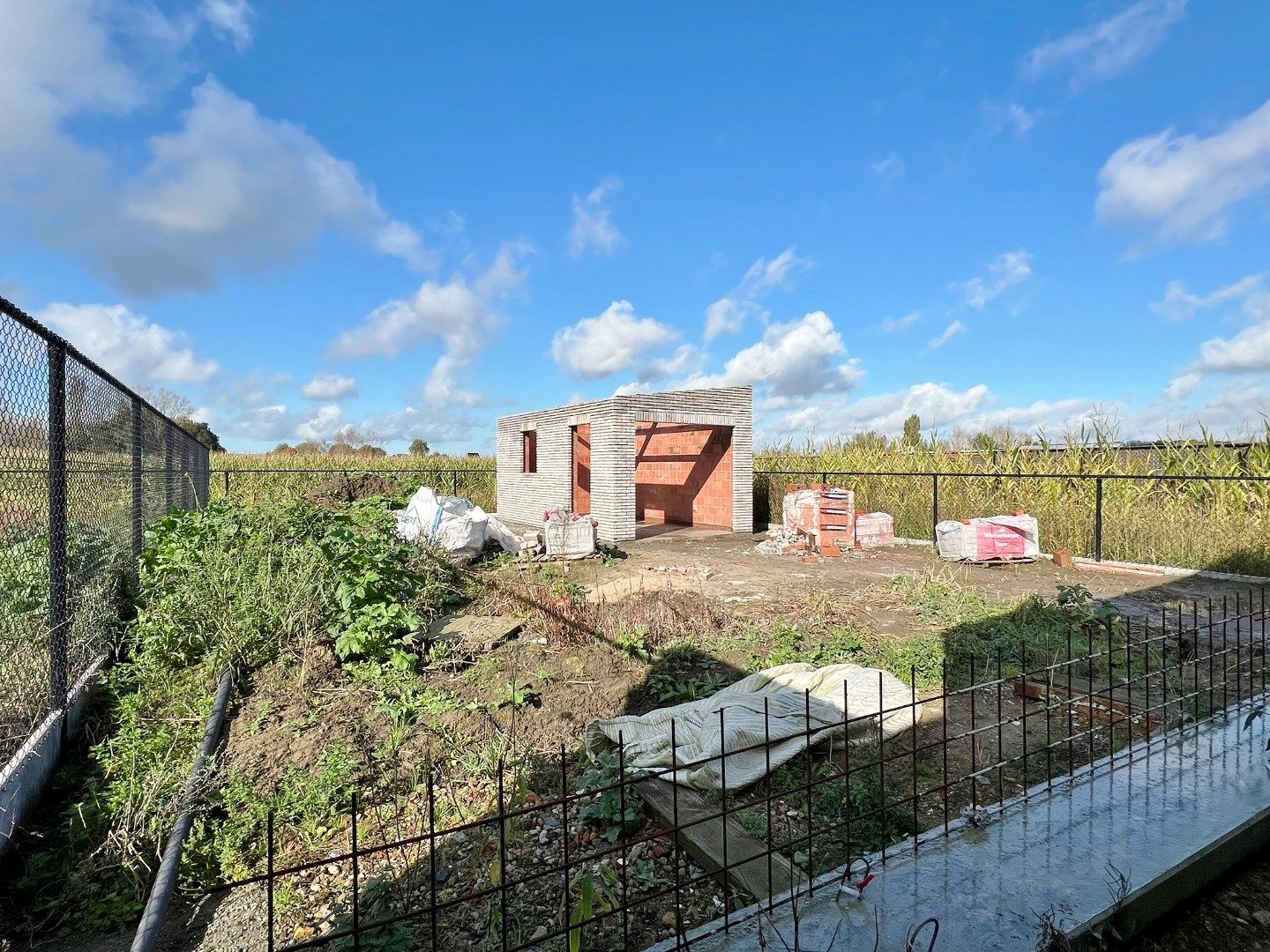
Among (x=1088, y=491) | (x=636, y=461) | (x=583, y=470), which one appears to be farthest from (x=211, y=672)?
(x=583, y=470)

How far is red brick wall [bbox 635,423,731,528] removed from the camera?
1505 centimetres

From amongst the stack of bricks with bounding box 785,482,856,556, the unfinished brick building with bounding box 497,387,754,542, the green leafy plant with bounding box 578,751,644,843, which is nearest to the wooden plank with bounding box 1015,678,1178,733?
the green leafy plant with bounding box 578,751,644,843

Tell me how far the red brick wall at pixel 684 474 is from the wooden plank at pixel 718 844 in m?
11.9

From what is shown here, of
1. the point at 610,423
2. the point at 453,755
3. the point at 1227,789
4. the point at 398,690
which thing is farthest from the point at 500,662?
the point at 610,423

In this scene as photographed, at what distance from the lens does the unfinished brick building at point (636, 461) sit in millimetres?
12969

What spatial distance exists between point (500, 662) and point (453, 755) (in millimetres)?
1297

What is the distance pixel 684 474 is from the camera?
16.7 metres

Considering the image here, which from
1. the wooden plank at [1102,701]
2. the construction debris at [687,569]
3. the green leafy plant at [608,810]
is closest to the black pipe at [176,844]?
the green leafy plant at [608,810]

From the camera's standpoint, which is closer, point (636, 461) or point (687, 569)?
point (687, 569)

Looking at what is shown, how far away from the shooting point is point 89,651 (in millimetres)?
4176

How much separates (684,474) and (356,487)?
8782 mm

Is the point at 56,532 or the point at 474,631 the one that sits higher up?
the point at 56,532

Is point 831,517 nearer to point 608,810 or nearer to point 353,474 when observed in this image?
point 608,810

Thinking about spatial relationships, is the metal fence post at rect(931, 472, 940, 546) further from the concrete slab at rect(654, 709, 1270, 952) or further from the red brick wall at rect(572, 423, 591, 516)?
the concrete slab at rect(654, 709, 1270, 952)
